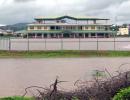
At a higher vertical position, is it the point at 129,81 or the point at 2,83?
the point at 129,81

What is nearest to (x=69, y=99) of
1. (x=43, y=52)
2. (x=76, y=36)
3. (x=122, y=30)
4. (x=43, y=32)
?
(x=43, y=52)

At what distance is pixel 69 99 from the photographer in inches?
275

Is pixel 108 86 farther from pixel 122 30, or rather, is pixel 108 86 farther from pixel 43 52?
pixel 122 30

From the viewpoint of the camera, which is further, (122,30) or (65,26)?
(122,30)

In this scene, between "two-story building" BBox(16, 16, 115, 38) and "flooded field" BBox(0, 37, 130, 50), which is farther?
"two-story building" BBox(16, 16, 115, 38)

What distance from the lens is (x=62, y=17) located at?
9569 cm

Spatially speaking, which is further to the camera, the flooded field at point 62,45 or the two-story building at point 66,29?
the two-story building at point 66,29

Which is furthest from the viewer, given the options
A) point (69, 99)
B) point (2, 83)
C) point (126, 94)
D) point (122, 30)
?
point (122, 30)

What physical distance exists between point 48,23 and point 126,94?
85770 mm

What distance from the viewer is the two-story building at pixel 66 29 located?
296ft

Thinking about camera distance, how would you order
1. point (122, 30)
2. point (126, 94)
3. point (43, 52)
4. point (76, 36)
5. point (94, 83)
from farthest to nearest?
point (122, 30)
point (76, 36)
point (43, 52)
point (94, 83)
point (126, 94)

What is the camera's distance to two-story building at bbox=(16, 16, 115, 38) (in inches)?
3553

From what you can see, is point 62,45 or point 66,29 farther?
point 66,29

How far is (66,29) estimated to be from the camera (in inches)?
3666
